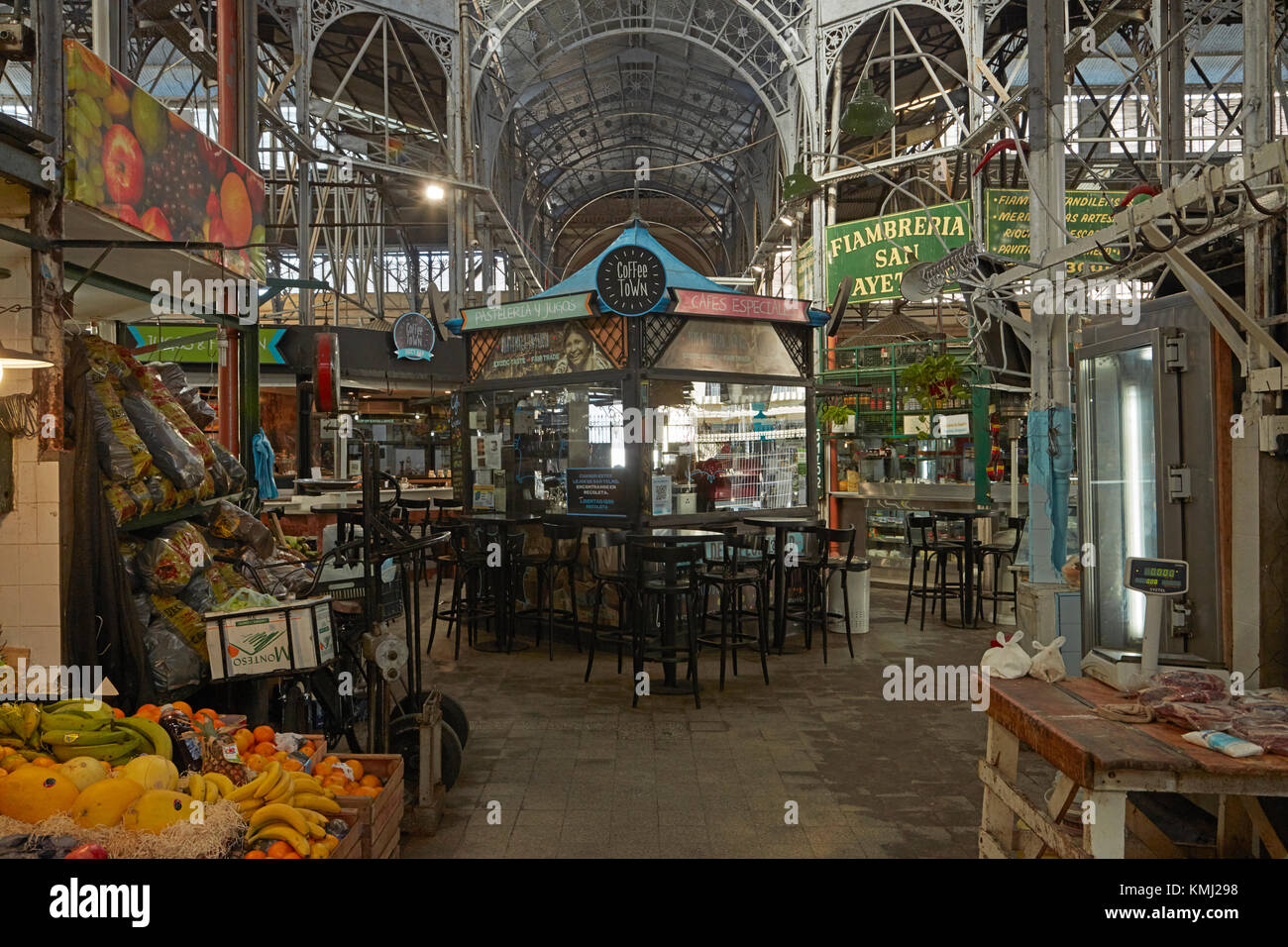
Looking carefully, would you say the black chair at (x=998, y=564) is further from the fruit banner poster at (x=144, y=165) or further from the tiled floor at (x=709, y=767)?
the fruit banner poster at (x=144, y=165)

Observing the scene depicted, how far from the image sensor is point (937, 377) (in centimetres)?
1180

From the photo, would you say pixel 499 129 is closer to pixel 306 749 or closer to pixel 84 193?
pixel 84 193

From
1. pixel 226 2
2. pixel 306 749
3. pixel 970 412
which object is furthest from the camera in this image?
pixel 970 412

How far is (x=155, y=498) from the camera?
16.7 ft

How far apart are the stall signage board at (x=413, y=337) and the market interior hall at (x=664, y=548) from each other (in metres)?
4.97

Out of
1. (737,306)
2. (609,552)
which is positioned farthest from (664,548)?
(737,306)

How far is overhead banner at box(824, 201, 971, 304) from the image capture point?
497 inches

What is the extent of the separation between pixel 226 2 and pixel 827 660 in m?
8.19

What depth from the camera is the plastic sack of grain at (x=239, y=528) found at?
20.1 feet

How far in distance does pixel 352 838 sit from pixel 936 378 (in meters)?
10.4

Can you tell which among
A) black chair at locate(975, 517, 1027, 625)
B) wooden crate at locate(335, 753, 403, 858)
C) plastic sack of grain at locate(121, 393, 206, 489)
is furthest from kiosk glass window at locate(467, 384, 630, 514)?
wooden crate at locate(335, 753, 403, 858)

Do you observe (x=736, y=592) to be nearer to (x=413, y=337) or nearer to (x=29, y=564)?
(x=29, y=564)
